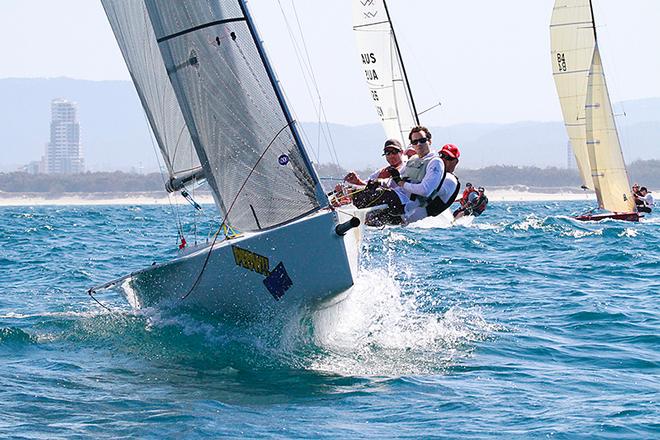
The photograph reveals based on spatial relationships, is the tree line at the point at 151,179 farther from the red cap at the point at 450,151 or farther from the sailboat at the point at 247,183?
the sailboat at the point at 247,183

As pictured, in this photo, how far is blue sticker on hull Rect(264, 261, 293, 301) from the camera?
275 inches

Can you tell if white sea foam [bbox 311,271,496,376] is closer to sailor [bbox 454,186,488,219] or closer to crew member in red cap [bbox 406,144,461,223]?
crew member in red cap [bbox 406,144,461,223]

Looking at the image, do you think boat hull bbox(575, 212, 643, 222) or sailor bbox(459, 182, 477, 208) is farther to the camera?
boat hull bbox(575, 212, 643, 222)

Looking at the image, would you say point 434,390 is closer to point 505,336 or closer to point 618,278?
point 505,336

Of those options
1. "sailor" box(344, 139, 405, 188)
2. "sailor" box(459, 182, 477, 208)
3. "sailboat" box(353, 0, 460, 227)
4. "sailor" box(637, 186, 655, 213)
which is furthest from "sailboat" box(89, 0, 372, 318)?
"sailor" box(637, 186, 655, 213)

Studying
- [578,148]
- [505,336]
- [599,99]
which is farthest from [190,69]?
[578,148]

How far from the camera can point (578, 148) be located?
29812 mm

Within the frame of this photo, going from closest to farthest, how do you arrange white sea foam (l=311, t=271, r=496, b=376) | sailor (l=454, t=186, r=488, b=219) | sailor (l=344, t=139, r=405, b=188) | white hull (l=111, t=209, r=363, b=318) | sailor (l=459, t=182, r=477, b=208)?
1. white hull (l=111, t=209, r=363, b=318)
2. white sea foam (l=311, t=271, r=496, b=376)
3. sailor (l=344, t=139, r=405, b=188)
4. sailor (l=454, t=186, r=488, b=219)
5. sailor (l=459, t=182, r=477, b=208)

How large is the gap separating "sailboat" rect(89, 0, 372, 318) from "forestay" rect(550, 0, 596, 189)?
70.3 ft

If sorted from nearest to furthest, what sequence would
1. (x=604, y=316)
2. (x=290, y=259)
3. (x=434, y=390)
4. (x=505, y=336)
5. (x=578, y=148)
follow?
(x=434, y=390)
(x=290, y=259)
(x=505, y=336)
(x=604, y=316)
(x=578, y=148)

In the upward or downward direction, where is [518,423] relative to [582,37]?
downward

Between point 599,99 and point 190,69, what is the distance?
21.4 m

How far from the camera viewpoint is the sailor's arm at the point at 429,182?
8.02 meters

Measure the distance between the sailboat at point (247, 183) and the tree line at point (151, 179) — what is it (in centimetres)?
10479
